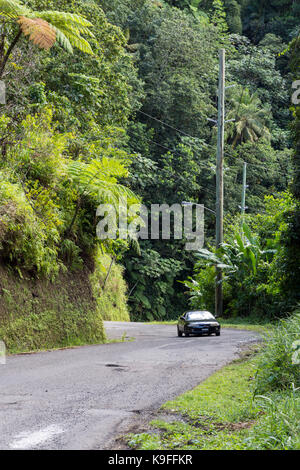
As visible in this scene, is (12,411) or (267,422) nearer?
(267,422)

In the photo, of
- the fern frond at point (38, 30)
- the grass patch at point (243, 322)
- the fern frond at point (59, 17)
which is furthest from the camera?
the grass patch at point (243, 322)

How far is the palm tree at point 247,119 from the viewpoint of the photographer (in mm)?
50844

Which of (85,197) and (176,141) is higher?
(176,141)

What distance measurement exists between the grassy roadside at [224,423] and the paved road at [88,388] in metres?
0.41

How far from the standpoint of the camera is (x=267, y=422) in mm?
6504

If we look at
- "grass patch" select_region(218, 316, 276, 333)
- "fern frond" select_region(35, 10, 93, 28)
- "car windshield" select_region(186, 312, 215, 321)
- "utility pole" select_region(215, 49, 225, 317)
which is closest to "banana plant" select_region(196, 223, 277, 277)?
"utility pole" select_region(215, 49, 225, 317)

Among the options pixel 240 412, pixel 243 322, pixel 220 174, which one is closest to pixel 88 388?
pixel 240 412

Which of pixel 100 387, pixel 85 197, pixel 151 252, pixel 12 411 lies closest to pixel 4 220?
pixel 85 197

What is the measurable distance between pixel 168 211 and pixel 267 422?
3948cm

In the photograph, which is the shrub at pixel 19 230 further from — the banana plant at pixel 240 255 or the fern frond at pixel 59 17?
the banana plant at pixel 240 255

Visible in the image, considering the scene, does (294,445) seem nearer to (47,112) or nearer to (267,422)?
(267,422)

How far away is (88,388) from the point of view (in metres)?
9.59

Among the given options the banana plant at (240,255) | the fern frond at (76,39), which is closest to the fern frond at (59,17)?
the fern frond at (76,39)

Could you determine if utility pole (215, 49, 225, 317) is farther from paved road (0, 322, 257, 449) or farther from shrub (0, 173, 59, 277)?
shrub (0, 173, 59, 277)
